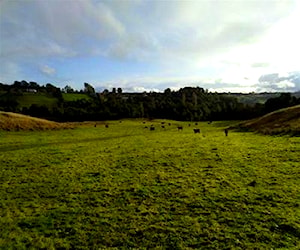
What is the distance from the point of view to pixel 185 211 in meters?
14.6

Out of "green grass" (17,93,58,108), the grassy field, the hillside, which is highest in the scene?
"green grass" (17,93,58,108)

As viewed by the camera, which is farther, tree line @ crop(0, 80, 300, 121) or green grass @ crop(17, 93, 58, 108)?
green grass @ crop(17, 93, 58, 108)

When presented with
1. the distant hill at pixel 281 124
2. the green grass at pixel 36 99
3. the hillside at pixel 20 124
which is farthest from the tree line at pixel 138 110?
the distant hill at pixel 281 124

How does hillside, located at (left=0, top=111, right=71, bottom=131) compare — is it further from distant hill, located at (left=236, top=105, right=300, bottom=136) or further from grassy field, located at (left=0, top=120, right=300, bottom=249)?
distant hill, located at (left=236, top=105, right=300, bottom=136)

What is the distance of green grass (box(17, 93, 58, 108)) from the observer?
135637 mm

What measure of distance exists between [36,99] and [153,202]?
455ft

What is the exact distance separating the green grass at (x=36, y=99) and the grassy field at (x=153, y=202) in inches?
4535

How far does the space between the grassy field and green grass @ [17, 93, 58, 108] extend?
115m

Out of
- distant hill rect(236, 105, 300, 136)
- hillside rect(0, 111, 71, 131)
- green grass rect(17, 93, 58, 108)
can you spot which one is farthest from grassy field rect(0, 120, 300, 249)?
green grass rect(17, 93, 58, 108)

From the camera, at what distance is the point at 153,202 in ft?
52.1

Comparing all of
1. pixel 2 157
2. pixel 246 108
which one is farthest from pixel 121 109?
pixel 2 157

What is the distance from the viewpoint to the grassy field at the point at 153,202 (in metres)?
12.1

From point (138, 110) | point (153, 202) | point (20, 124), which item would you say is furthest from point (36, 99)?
point (153, 202)

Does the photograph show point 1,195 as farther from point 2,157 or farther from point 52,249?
point 2,157
